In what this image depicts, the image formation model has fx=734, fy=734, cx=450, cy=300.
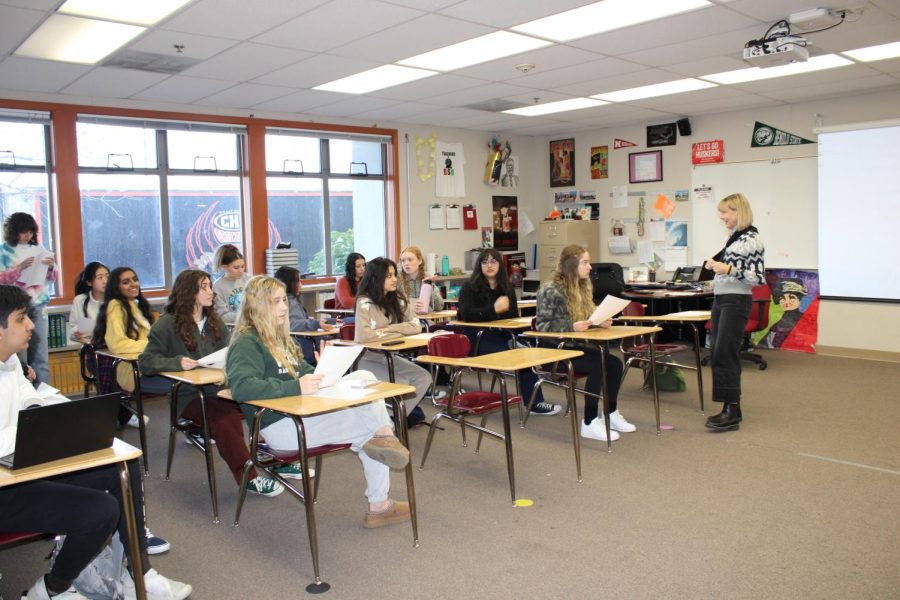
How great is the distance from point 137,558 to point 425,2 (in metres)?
3.36

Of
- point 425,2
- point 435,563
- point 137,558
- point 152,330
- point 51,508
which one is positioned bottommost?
point 435,563

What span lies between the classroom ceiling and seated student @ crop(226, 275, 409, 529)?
1976 mm

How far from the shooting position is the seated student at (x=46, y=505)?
93.1 inches

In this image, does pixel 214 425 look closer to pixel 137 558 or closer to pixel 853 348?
pixel 137 558

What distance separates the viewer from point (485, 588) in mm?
2898

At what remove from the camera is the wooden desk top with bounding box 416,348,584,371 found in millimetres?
3773

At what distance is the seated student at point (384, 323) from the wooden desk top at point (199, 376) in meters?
1.14

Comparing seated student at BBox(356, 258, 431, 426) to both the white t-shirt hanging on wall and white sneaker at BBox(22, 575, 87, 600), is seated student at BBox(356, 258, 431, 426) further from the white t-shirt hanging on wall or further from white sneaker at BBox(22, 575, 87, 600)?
the white t-shirt hanging on wall

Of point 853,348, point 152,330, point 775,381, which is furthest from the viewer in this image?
point 853,348

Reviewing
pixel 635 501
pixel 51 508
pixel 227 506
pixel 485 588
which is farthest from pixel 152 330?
pixel 635 501

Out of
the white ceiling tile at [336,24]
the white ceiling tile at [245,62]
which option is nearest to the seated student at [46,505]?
the white ceiling tile at [336,24]

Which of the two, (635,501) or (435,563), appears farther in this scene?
(635,501)

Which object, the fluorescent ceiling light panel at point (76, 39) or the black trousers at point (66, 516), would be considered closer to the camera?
the black trousers at point (66, 516)

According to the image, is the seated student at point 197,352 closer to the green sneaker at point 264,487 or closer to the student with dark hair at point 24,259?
the green sneaker at point 264,487
